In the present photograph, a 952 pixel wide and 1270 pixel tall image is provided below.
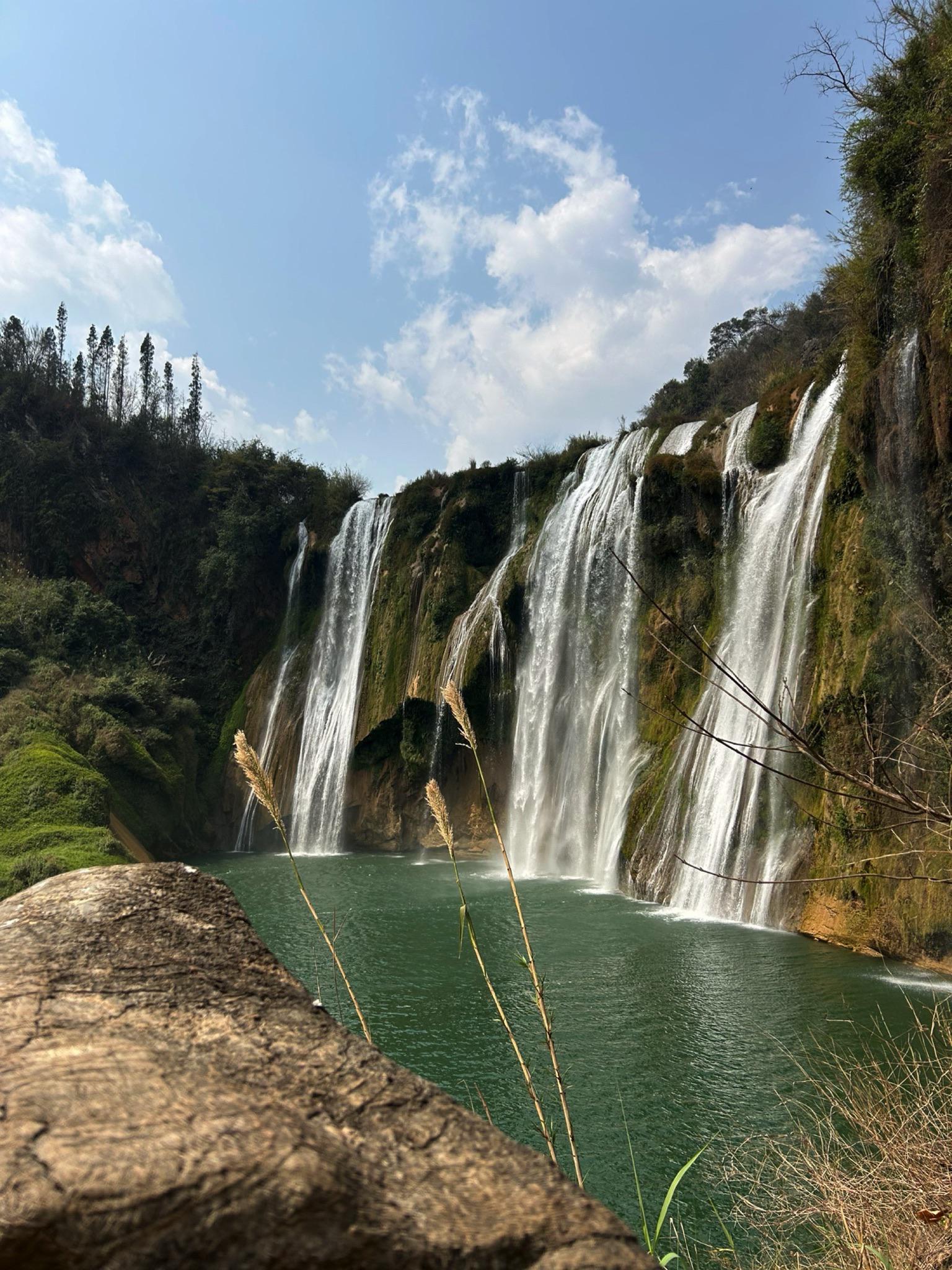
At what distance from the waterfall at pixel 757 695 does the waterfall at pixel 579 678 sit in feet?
10.1

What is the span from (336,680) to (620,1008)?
21004 mm

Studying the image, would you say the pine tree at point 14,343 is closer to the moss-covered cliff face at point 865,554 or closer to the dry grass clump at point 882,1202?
the moss-covered cliff face at point 865,554

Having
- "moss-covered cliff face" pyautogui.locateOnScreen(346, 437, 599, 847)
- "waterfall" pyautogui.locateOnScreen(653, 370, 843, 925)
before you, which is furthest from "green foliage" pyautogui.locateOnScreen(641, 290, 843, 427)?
"waterfall" pyautogui.locateOnScreen(653, 370, 843, 925)

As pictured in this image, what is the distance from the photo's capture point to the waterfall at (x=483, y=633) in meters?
23.8

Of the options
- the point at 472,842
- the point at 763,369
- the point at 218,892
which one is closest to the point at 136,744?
the point at 472,842

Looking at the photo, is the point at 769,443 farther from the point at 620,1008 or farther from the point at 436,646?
the point at 620,1008

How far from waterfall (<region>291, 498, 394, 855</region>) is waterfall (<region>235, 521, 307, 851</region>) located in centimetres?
136

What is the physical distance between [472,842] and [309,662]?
9.82 m

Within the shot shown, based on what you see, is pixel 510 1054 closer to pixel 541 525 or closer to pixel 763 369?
pixel 541 525

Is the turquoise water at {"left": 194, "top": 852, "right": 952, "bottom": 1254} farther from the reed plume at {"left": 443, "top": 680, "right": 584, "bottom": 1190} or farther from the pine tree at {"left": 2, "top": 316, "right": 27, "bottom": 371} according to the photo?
the pine tree at {"left": 2, "top": 316, "right": 27, "bottom": 371}

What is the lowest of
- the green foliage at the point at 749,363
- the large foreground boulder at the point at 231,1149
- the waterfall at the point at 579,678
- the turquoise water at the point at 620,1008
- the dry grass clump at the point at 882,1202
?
the turquoise water at the point at 620,1008

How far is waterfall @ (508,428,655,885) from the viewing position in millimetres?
20078

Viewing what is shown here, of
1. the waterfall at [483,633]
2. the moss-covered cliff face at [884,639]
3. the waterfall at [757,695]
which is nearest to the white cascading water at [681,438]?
the waterfall at [757,695]

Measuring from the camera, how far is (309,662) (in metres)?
30.2
